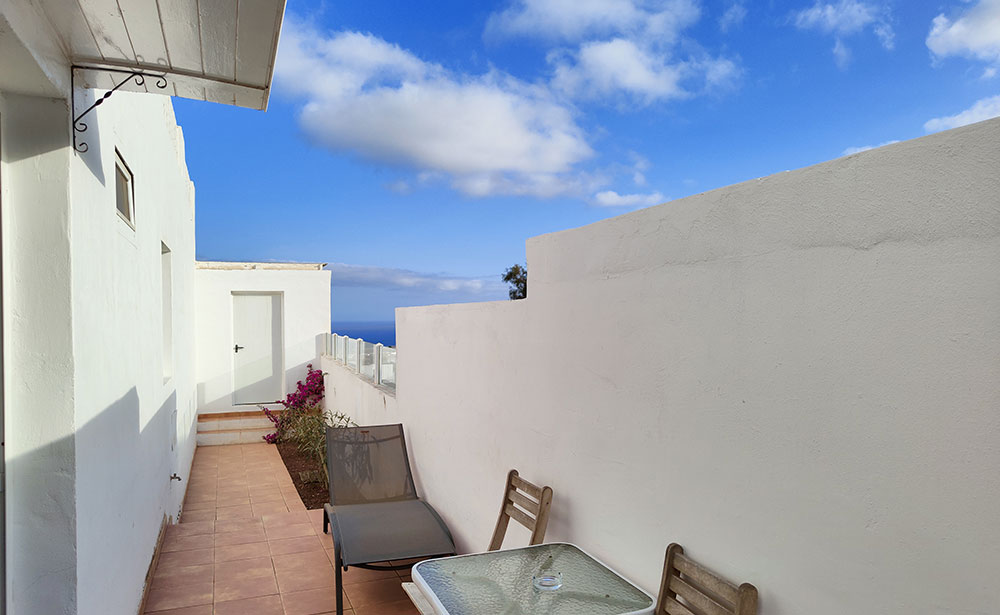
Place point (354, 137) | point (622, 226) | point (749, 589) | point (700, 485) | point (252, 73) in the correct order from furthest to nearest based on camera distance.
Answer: point (354, 137) < point (622, 226) < point (252, 73) < point (700, 485) < point (749, 589)

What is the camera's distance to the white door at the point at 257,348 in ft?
37.2

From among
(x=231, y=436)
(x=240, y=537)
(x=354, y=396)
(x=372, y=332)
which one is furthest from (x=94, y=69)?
(x=372, y=332)

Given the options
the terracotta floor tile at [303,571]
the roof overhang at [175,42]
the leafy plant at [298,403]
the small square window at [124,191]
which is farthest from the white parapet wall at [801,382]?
the leafy plant at [298,403]

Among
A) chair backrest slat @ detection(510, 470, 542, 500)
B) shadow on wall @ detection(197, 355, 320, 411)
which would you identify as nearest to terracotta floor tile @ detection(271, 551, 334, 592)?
chair backrest slat @ detection(510, 470, 542, 500)

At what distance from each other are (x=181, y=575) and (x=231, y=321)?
7288 millimetres

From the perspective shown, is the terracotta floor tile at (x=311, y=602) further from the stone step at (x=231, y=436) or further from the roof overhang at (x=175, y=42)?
the stone step at (x=231, y=436)

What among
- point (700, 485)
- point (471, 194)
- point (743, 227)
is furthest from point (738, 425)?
point (471, 194)

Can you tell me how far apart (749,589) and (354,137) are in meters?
24.8

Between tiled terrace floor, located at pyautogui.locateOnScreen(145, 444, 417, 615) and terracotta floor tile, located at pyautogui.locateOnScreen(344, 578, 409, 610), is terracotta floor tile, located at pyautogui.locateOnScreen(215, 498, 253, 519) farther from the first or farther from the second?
terracotta floor tile, located at pyautogui.locateOnScreen(344, 578, 409, 610)

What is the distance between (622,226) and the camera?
2576mm

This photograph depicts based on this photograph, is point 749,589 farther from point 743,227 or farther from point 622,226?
point 622,226

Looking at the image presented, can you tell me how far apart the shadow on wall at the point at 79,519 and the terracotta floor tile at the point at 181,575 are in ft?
3.04

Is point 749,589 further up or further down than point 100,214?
further down

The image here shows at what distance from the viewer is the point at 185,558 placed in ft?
16.3
